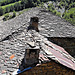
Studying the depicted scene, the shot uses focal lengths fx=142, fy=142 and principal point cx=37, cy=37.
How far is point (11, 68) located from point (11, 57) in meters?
0.98

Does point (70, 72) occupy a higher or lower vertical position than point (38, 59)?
lower

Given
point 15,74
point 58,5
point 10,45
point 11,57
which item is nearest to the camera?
point 15,74

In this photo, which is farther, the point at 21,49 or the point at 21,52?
the point at 21,49

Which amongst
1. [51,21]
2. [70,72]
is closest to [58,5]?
[51,21]

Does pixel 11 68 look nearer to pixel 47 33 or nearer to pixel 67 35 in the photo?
pixel 47 33

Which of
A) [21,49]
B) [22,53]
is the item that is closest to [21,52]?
[22,53]

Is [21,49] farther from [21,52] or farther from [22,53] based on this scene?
[22,53]

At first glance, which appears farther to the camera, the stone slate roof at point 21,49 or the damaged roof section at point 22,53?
the stone slate roof at point 21,49

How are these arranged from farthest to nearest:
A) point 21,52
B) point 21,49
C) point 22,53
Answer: point 21,49, point 21,52, point 22,53

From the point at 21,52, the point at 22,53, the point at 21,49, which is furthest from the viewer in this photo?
the point at 21,49

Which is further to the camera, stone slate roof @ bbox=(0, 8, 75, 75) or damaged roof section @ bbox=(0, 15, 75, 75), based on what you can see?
stone slate roof @ bbox=(0, 8, 75, 75)

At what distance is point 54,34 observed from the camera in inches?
378

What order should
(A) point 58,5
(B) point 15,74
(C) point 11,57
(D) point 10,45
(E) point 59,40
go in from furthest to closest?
1. (A) point 58,5
2. (E) point 59,40
3. (D) point 10,45
4. (C) point 11,57
5. (B) point 15,74

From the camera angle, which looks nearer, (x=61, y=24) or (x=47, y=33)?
(x=47, y=33)
